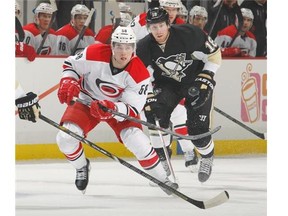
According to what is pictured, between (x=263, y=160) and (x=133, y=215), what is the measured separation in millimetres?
2085

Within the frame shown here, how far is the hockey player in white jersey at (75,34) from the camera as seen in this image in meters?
5.67

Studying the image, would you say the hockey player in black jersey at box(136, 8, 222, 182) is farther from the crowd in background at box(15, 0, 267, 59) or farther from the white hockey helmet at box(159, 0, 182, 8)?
the crowd in background at box(15, 0, 267, 59)

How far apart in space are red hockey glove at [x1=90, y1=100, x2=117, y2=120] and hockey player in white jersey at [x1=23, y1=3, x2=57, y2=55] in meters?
1.60

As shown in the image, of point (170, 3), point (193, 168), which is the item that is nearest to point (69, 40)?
point (170, 3)

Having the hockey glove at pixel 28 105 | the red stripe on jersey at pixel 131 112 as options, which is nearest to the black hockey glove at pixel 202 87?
the red stripe on jersey at pixel 131 112

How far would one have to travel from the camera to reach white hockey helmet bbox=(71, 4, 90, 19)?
5.69 metres

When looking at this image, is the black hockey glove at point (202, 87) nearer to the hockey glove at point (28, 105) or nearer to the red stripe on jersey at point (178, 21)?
the red stripe on jersey at point (178, 21)

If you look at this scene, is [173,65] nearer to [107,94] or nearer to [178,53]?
[178,53]

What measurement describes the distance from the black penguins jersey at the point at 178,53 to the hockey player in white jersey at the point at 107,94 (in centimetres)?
64

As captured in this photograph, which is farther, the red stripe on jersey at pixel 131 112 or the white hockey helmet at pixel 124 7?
the white hockey helmet at pixel 124 7

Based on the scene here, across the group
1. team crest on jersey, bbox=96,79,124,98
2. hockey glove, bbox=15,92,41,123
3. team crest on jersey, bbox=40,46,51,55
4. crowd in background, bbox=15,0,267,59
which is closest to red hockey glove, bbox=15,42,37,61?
crowd in background, bbox=15,0,267,59

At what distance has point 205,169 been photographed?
5.05m
